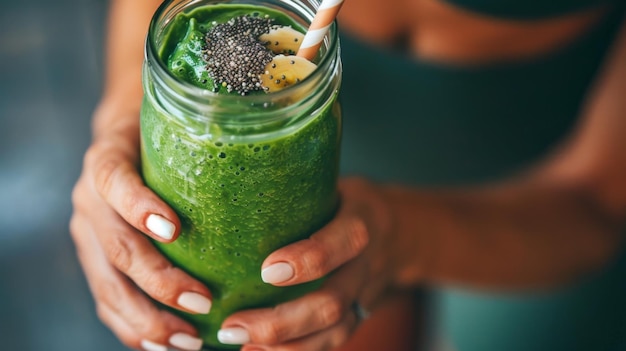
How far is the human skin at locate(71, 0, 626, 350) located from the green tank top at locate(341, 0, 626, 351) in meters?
0.03

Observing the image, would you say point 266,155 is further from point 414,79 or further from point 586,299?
point 586,299

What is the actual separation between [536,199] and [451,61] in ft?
0.84

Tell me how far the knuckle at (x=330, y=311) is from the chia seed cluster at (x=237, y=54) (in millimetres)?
237

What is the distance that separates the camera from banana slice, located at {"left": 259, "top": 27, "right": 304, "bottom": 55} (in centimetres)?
64

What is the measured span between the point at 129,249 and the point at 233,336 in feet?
0.41

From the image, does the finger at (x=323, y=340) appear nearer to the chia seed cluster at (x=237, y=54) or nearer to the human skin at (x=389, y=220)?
the human skin at (x=389, y=220)

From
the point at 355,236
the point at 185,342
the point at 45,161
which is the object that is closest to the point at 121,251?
the point at 185,342

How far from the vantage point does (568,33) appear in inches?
44.8

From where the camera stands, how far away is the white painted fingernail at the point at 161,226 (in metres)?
0.65

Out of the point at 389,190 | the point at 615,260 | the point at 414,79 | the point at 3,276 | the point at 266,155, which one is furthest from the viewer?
the point at 3,276

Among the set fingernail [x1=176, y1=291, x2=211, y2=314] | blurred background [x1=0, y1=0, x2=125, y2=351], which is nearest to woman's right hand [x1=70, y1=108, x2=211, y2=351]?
fingernail [x1=176, y1=291, x2=211, y2=314]

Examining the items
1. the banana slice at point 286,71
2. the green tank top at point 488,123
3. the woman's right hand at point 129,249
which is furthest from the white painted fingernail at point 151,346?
the green tank top at point 488,123

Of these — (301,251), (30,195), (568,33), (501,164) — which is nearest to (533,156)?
(501,164)

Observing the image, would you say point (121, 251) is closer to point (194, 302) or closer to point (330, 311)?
point (194, 302)
